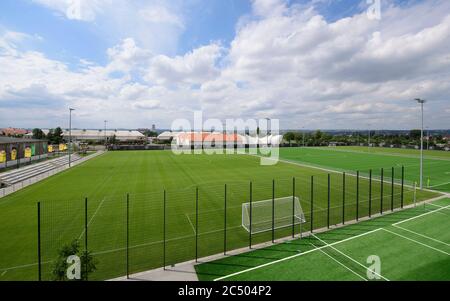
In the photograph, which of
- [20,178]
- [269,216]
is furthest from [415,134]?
[20,178]

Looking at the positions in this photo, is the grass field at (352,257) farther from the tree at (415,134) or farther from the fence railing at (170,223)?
the tree at (415,134)

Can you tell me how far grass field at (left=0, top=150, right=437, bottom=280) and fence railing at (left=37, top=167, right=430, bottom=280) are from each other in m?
0.05

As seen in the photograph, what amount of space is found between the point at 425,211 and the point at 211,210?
46.3 feet

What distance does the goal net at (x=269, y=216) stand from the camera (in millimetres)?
15406

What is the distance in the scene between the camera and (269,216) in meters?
16.6

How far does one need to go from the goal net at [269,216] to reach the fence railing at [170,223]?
0.24 m

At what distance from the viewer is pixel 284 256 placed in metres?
11.8

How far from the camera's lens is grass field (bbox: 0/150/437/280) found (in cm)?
1212

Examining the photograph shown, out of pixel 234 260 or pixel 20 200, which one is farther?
pixel 20 200

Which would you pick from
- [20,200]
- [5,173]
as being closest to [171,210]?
[20,200]

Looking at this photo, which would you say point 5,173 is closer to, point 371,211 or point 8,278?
point 8,278

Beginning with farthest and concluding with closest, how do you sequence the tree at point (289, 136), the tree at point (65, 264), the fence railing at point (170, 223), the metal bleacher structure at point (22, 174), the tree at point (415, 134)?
the tree at point (415, 134) < the tree at point (289, 136) < the metal bleacher structure at point (22, 174) < the fence railing at point (170, 223) < the tree at point (65, 264)

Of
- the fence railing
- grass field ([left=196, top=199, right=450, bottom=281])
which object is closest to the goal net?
the fence railing

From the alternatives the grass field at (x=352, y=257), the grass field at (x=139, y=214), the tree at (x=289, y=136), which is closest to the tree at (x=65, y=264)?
the grass field at (x=139, y=214)
